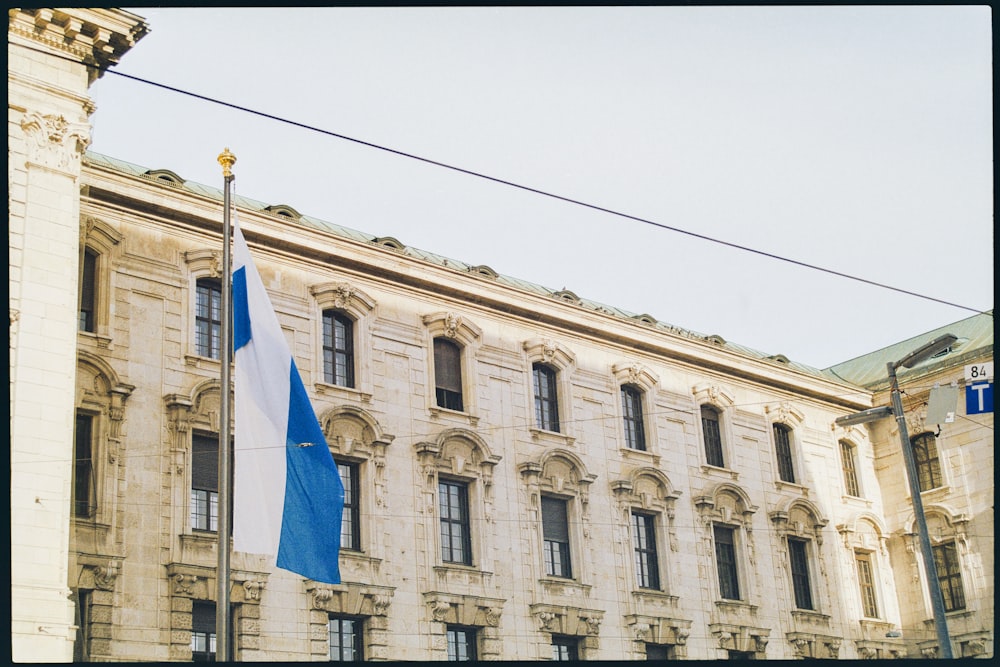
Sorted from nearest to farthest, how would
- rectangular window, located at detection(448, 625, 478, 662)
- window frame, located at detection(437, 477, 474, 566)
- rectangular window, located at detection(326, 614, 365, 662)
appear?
rectangular window, located at detection(326, 614, 365, 662) < rectangular window, located at detection(448, 625, 478, 662) < window frame, located at detection(437, 477, 474, 566)

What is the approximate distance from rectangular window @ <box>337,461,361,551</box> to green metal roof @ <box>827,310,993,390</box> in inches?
723

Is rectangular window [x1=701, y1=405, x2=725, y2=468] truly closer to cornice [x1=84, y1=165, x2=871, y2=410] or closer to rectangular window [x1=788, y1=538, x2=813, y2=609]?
cornice [x1=84, y1=165, x2=871, y2=410]

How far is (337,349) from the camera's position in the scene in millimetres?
31578

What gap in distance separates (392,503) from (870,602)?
1714 centimetres

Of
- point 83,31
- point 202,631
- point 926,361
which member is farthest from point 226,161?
point 926,361

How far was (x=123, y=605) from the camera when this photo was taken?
25812 mm

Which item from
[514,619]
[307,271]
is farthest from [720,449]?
[307,271]

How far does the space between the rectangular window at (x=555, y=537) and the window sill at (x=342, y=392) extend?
18.1 feet

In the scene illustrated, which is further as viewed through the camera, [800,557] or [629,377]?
[800,557]

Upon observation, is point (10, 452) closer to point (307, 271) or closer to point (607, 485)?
point (307, 271)

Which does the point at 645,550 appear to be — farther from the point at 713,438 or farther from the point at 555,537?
the point at 713,438

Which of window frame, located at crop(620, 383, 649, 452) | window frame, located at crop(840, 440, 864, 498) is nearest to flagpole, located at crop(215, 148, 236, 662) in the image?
window frame, located at crop(620, 383, 649, 452)

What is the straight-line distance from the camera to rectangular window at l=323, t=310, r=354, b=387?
31.3 m

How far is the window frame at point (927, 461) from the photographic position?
41938mm
